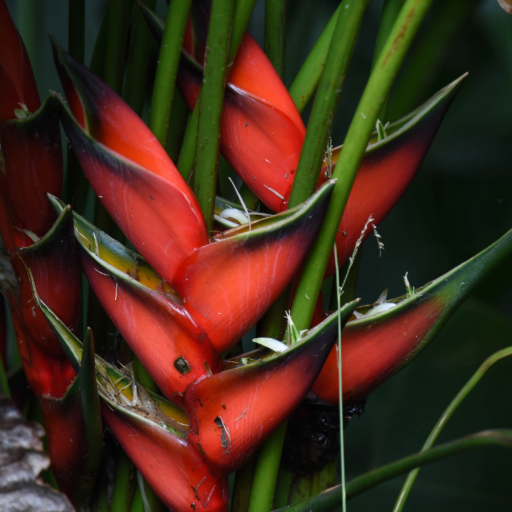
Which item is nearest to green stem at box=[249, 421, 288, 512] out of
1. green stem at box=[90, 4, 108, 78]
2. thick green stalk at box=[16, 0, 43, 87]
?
green stem at box=[90, 4, 108, 78]

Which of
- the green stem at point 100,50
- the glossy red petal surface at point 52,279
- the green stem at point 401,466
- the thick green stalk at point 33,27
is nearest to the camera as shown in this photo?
the green stem at point 401,466

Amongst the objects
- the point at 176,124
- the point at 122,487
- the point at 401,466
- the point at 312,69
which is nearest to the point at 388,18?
the point at 312,69

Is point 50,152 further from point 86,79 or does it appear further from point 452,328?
point 452,328

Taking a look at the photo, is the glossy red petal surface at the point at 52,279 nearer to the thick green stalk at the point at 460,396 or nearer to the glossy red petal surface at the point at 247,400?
the glossy red petal surface at the point at 247,400

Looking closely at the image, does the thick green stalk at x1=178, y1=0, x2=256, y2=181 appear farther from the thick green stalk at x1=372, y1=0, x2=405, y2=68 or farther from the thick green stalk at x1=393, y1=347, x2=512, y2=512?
the thick green stalk at x1=393, y1=347, x2=512, y2=512

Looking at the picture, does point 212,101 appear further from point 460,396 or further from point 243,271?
point 460,396

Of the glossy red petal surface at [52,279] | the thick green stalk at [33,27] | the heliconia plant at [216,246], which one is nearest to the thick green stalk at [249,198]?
the heliconia plant at [216,246]

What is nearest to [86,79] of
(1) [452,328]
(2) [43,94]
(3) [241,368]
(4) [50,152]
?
(4) [50,152]
